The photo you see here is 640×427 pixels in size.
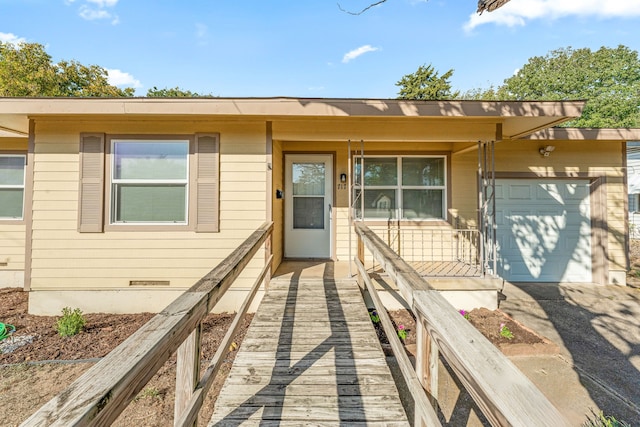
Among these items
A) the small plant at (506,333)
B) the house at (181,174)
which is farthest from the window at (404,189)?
the small plant at (506,333)

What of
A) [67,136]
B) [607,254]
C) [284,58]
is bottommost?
[607,254]

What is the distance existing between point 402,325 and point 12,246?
7.35 m

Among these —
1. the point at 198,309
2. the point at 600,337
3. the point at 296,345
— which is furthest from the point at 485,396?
the point at 600,337

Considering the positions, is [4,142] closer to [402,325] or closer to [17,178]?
[17,178]

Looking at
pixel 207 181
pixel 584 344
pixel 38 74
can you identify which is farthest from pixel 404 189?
pixel 38 74

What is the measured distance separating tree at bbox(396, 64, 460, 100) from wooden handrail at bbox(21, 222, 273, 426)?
22.3 m

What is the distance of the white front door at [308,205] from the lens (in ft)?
18.0

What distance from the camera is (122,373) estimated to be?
727mm

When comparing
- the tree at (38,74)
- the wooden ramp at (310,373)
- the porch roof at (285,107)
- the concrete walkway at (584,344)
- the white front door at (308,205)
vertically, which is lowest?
the concrete walkway at (584,344)

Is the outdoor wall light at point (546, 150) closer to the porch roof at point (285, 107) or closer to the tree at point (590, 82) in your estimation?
the porch roof at point (285, 107)

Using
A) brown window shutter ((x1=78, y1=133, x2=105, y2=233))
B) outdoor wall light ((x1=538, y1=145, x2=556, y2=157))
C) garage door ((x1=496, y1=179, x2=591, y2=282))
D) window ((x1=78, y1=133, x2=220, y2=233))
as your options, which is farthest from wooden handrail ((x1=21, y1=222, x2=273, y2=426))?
outdoor wall light ((x1=538, y1=145, x2=556, y2=157))

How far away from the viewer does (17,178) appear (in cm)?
560

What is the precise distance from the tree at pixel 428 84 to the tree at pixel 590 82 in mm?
8647

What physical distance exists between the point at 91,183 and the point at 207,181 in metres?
1.68
